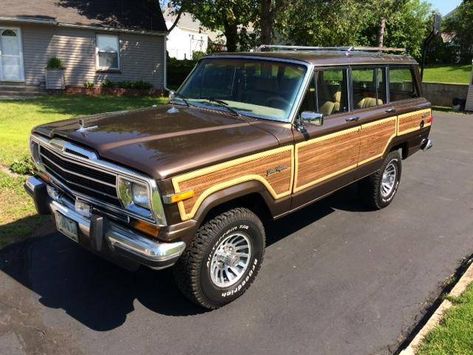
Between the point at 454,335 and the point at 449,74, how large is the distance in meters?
30.3

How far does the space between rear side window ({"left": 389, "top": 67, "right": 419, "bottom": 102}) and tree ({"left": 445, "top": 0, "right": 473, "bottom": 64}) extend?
32294mm

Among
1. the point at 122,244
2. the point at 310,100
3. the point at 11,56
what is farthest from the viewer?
the point at 11,56

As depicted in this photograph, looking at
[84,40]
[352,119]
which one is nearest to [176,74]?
[84,40]

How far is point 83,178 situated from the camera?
140 inches

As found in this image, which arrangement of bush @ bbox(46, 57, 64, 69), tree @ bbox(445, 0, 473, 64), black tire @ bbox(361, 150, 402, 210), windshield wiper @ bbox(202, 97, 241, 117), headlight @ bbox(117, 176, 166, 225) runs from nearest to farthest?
headlight @ bbox(117, 176, 166, 225) < windshield wiper @ bbox(202, 97, 241, 117) < black tire @ bbox(361, 150, 402, 210) < bush @ bbox(46, 57, 64, 69) < tree @ bbox(445, 0, 473, 64)

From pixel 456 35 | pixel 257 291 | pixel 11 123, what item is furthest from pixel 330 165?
pixel 456 35

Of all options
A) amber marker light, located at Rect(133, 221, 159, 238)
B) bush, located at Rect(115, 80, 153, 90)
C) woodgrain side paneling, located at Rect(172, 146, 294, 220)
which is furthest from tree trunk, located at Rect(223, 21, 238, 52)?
amber marker light, located at Rect(133, 221, 159, 238)

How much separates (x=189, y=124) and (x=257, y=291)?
156 centimetres

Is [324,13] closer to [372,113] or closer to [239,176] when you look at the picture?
[372,113]

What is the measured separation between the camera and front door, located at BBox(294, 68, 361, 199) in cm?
433

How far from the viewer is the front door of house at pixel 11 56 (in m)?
17.5

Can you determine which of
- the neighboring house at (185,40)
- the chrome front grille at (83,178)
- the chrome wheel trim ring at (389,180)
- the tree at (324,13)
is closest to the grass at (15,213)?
the chrome front grille at (83,178)

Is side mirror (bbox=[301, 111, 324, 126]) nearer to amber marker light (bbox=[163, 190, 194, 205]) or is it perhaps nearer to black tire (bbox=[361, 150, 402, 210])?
amber marker light (bbox=[163, 190, 194, 205])

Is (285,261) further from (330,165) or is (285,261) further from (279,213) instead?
(330,165)
